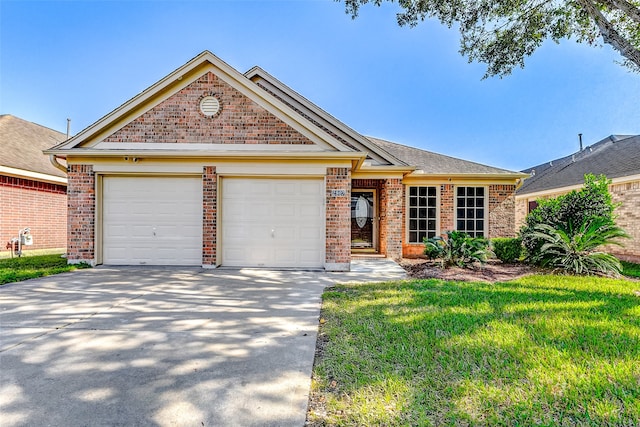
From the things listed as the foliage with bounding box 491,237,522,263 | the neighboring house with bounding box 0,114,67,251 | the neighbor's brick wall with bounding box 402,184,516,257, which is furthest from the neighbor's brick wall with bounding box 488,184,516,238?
the neighboring house with bounding box 0,114,67,251

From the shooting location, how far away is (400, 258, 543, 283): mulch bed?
7.28 meters

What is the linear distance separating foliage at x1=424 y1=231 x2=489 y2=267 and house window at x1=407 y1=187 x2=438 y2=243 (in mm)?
2842

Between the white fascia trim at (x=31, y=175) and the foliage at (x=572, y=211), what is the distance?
53.9 feet

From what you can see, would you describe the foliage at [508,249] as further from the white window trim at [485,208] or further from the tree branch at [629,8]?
the tree branch at [629,8]

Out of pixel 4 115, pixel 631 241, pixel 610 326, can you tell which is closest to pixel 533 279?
pixel 610 326

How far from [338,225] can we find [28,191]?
1205 centimetres

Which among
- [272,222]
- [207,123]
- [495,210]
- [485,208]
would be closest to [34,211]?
[207,123]

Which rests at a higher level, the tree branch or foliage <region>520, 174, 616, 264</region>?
the tree branch

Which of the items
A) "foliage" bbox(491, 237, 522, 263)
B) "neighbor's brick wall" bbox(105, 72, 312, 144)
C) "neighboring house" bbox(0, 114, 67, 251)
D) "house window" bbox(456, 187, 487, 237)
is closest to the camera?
"neighbor's brick wall" bbox(105, 72, 312, 144)

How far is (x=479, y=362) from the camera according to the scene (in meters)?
2.89

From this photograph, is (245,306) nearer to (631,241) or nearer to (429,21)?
(429,21)

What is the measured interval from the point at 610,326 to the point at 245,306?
4.80 meters

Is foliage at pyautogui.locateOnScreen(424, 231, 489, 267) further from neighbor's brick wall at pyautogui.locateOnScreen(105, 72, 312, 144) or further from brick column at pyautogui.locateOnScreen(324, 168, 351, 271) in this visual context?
neighbor's brick wall at pyautogui.locateOnScreen(105, 72, 312, 144)

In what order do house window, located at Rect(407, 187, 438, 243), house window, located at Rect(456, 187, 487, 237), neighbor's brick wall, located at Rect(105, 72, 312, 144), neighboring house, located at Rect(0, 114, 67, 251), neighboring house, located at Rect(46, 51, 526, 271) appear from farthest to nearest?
house window, located at Rect(407, 187, 438, 243) < house window, located at Rect(456, 187, 487, 237) < neighboring house, located at Rect(0, 114, 67, 251) < neighbor's brick wall, located at Rect(105, 72, 312, 144) < neighboring house, located at Rect(46, 51, 526, 271)
